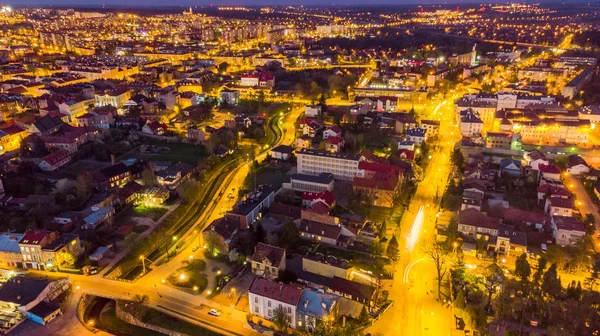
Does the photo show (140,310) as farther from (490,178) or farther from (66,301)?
(490,178)

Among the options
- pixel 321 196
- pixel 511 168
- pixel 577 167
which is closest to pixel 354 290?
pixel 321 196

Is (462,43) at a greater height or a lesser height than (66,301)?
greater

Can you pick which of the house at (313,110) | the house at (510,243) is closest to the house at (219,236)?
the house at (510,243)

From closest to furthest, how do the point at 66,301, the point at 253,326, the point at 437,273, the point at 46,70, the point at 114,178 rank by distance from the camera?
1. the point at 253,326
2. the point at 66,301
3. the point at 437,273
4. the point at 114,178
5. the point at 46,70

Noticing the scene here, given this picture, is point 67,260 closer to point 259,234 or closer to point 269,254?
point 259,234

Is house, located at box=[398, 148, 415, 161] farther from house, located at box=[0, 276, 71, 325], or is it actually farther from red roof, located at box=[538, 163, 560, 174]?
house, located at box=[0, 276, 71, 325]

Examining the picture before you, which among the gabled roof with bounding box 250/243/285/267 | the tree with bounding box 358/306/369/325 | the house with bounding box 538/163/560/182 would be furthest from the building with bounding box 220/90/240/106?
the tree with bounding box 358/306/369/325

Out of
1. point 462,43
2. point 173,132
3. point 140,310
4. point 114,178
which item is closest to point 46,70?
point 173,132
